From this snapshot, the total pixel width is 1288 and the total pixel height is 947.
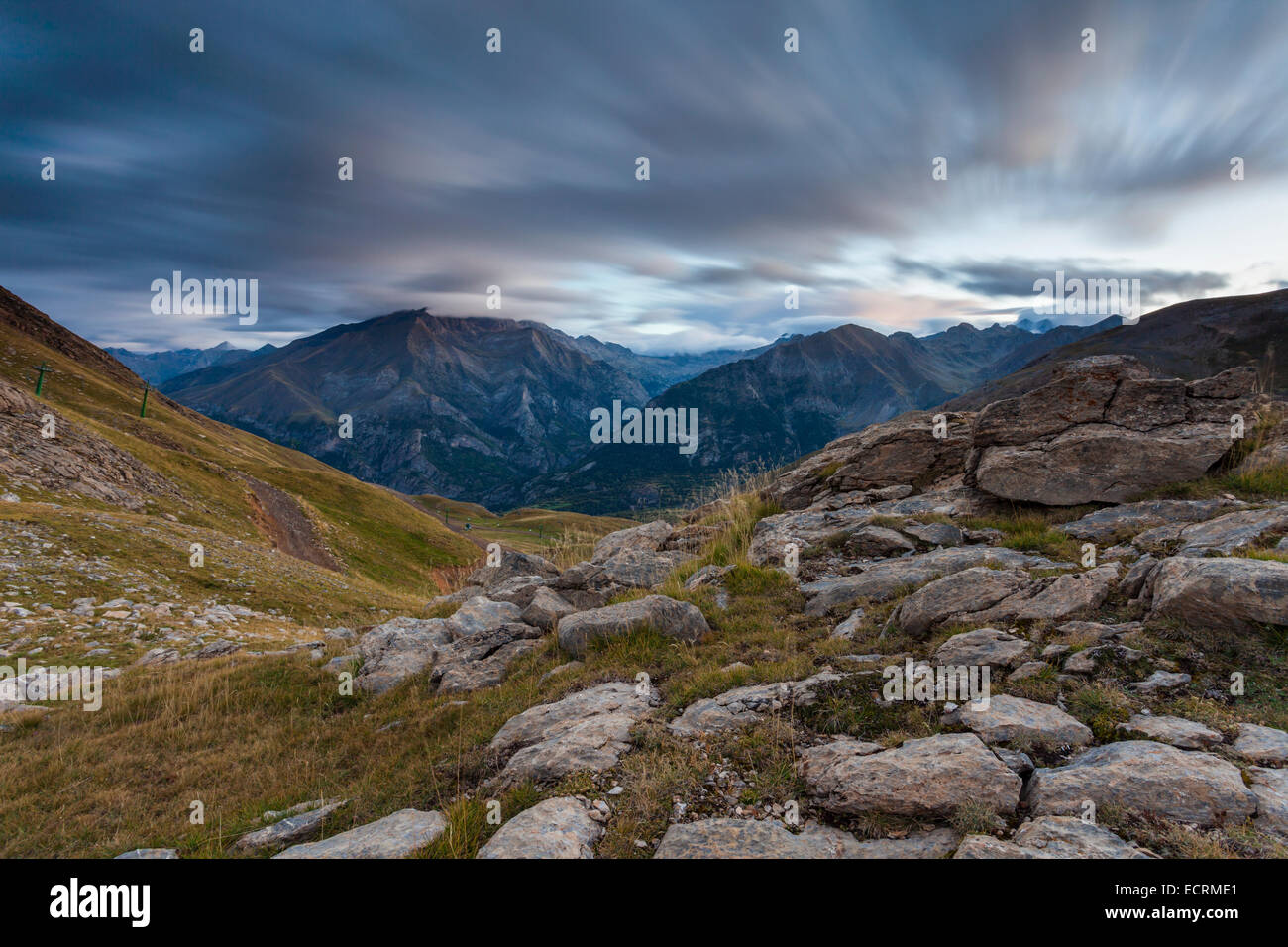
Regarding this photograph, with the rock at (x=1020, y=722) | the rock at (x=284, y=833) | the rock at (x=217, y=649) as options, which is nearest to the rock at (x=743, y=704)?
the rock at (x=1020, y=722)

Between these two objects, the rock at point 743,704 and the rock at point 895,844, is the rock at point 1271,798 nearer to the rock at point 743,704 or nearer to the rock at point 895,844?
the rock at point 895,844

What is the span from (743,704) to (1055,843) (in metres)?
3.76

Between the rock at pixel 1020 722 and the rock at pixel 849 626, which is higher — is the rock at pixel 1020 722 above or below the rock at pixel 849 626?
below

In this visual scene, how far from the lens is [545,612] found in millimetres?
13266

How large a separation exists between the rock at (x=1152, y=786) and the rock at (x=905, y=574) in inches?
210

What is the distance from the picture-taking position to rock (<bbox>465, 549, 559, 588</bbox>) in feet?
64.4

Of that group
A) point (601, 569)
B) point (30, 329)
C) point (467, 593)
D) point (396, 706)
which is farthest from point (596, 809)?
point (30, 329)

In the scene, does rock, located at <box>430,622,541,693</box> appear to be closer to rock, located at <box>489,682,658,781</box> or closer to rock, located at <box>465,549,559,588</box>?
rock, located at <box>489,682,658,781</box>

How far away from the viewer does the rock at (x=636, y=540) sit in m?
18.0

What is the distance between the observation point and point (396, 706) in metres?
10.8

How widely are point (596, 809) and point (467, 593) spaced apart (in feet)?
50.1
